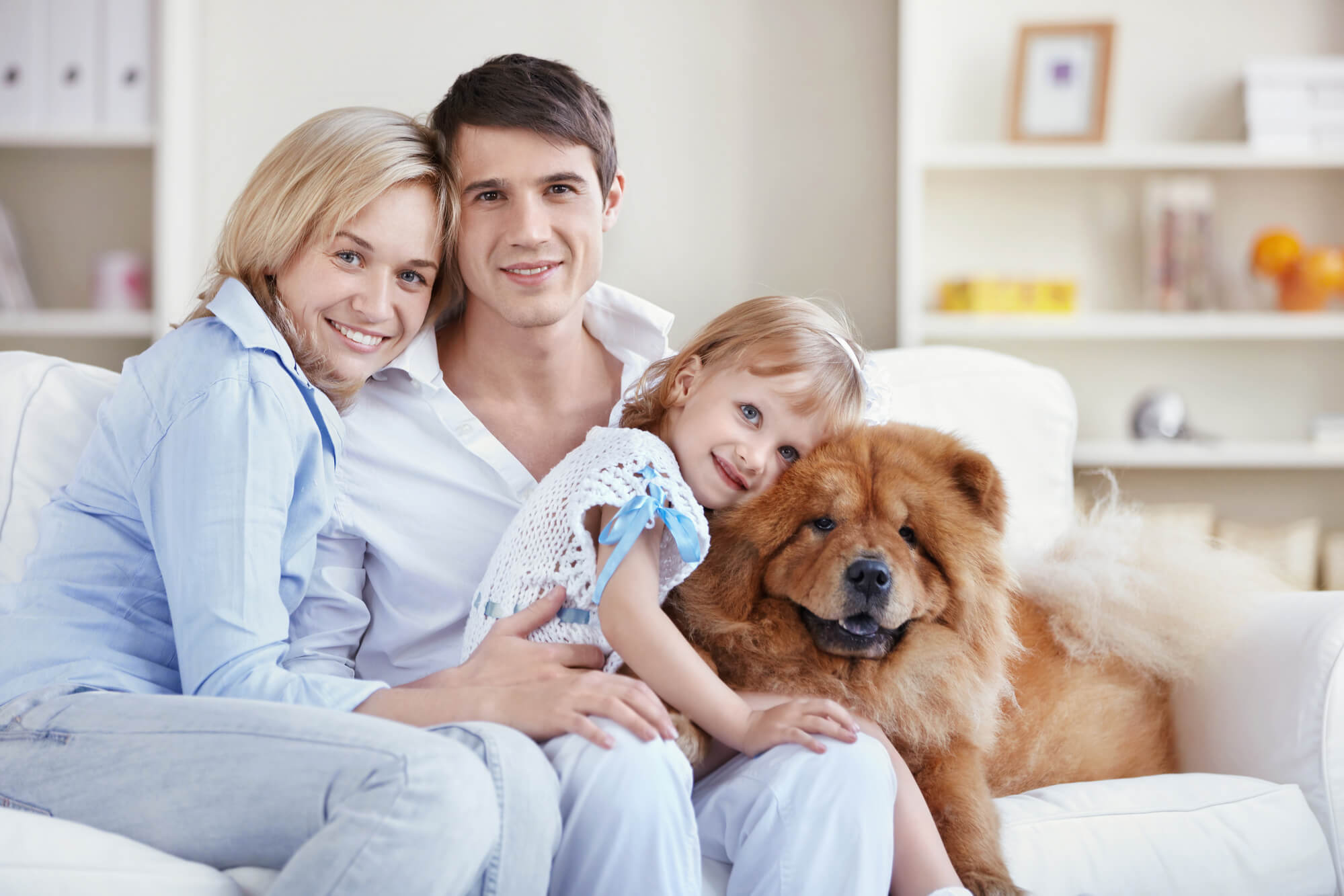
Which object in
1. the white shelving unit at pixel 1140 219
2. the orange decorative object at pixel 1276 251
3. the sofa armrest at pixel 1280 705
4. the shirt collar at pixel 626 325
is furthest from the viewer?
the white shelving unit at pixel 1140 219

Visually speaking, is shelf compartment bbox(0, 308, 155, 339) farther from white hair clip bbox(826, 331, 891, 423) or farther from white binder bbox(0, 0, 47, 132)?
white hair clip bbox(826, 331, 891, 423)

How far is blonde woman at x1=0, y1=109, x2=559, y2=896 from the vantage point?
103 centimetres

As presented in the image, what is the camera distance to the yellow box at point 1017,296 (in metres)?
3.05

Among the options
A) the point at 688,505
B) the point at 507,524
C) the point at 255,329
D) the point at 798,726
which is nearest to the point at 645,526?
the point at 688,505

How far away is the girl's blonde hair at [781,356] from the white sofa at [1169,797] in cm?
20

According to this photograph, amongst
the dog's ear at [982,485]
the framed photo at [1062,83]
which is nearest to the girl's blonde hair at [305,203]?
the dog's ear at [982,485]

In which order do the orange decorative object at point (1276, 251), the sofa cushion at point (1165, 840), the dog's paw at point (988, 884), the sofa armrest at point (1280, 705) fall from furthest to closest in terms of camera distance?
the orange decorative object at point (1276, 251) < the sofa armrest at point (1280, 705) < the sofa cushion at point (1165, 840) < the dog's paw at point (988, 884)

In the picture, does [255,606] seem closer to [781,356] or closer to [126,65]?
[781,356]

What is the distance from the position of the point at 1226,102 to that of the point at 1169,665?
7.48 feet

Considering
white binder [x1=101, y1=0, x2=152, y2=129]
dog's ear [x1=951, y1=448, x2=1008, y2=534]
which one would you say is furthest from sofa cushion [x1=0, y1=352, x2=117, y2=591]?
white binder [x1=101, y1=0, x2=152, y2=129]

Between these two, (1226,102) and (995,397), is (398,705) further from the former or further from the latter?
(1226,102)

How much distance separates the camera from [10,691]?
1.20m

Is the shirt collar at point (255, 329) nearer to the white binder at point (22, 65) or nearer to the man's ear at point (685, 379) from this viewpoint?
the man's ear at point (685, 379)

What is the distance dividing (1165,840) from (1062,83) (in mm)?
2359
